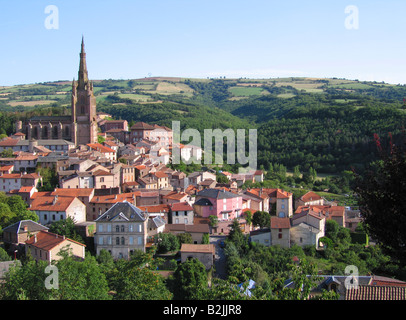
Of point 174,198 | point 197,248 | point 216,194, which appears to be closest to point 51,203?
point 174,198

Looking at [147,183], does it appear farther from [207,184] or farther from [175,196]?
[207,184]

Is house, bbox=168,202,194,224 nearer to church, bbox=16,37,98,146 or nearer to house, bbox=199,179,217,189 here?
house, bbox=199,179,217,189

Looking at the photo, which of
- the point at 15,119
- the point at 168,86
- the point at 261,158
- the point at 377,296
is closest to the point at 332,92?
the point at 168,86

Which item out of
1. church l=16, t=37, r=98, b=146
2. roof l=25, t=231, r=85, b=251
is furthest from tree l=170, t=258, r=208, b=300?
church l=16, t=37, r=98, b=146

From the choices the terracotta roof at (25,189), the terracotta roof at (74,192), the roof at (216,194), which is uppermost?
the terracotta roof at (25,189)

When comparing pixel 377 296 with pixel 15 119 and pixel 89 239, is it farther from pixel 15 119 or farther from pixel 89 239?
pixel 15 119

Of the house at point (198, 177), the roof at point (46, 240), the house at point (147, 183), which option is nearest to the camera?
the roof at point (46, 240)

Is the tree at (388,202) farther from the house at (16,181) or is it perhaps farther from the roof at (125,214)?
the house at (16,181)

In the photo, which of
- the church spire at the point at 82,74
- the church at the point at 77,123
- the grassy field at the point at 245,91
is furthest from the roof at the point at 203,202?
the grassy field at the point at 245,91
